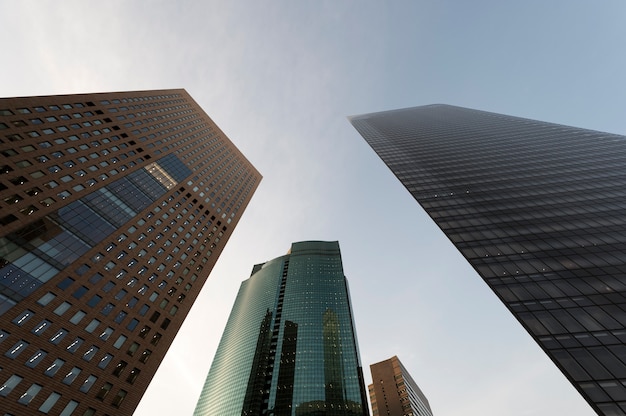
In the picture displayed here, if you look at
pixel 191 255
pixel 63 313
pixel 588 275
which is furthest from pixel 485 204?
pixel 63 313

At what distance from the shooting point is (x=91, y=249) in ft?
164

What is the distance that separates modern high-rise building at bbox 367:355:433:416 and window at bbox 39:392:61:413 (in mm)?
143976

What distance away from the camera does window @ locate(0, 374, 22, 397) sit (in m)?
32.7

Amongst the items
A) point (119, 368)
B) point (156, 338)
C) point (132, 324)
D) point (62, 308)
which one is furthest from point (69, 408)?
point (156, 338)

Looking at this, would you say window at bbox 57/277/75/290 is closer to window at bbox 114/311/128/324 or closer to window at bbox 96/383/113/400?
window at bbox 114/311/128/324

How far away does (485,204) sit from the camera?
55281mm

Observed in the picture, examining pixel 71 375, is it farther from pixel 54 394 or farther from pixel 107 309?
pixel 107 309

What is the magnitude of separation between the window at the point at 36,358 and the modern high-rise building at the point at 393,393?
14697 centimetres

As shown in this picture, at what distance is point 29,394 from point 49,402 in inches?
97.2

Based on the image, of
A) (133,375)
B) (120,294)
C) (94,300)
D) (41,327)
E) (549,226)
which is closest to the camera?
(41,327)

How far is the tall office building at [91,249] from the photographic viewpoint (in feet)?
126

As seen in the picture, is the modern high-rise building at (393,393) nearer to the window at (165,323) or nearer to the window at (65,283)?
the window at (165,323)

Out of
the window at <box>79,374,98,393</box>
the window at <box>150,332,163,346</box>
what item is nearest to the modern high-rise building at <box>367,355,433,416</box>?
the window at <box>150,332,163,346</box>

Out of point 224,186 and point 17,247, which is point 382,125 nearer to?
point 224,186
